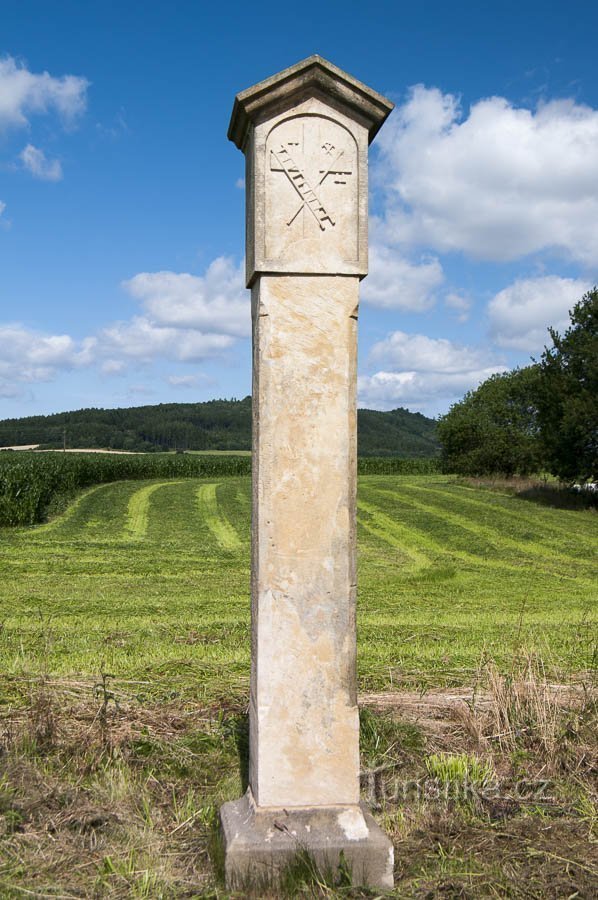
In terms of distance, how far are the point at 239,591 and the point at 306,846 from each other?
9311 mm

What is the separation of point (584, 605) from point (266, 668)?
9.59m

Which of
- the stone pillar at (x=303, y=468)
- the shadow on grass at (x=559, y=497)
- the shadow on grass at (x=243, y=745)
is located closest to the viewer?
the stone pillar at (x=303, y=468)

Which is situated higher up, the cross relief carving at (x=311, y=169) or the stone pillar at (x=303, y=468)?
the cross relief carving at (x=311, y=169)

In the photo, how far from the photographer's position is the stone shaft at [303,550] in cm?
376

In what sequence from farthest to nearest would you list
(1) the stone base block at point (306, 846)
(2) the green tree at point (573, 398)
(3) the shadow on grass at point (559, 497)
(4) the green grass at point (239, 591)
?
(3) the shadow on grass at point (559, 497)
(2) the green tree at point (573, 398)
(4) the green grass at point (239, 591)
(1) the stone base block at point (306, 846)

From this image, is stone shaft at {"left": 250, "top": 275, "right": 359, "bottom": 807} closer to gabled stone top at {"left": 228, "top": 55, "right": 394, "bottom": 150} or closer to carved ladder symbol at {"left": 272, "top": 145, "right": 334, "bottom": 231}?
carved ladder symbol at {"left": 272, "top": 145, "right": 334, "bottom": 231}

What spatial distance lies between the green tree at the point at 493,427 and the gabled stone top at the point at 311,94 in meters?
37.2

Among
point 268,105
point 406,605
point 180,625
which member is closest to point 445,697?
point 268,105

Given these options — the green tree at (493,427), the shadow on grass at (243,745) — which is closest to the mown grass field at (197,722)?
the shadow on grass at (243,745)

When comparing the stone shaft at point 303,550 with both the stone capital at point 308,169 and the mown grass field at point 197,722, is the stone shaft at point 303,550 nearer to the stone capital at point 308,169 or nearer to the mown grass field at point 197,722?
the stone capital at point 308,169

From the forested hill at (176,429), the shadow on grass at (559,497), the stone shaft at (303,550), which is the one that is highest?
the forested hill at (176,429)

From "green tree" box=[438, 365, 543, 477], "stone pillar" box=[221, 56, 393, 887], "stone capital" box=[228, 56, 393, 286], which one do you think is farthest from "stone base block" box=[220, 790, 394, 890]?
"green tree" box=[438, 365, 543, 477]

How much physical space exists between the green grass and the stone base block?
204 centimetres

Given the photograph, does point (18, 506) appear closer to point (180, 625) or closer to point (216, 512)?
point (216, 512)
